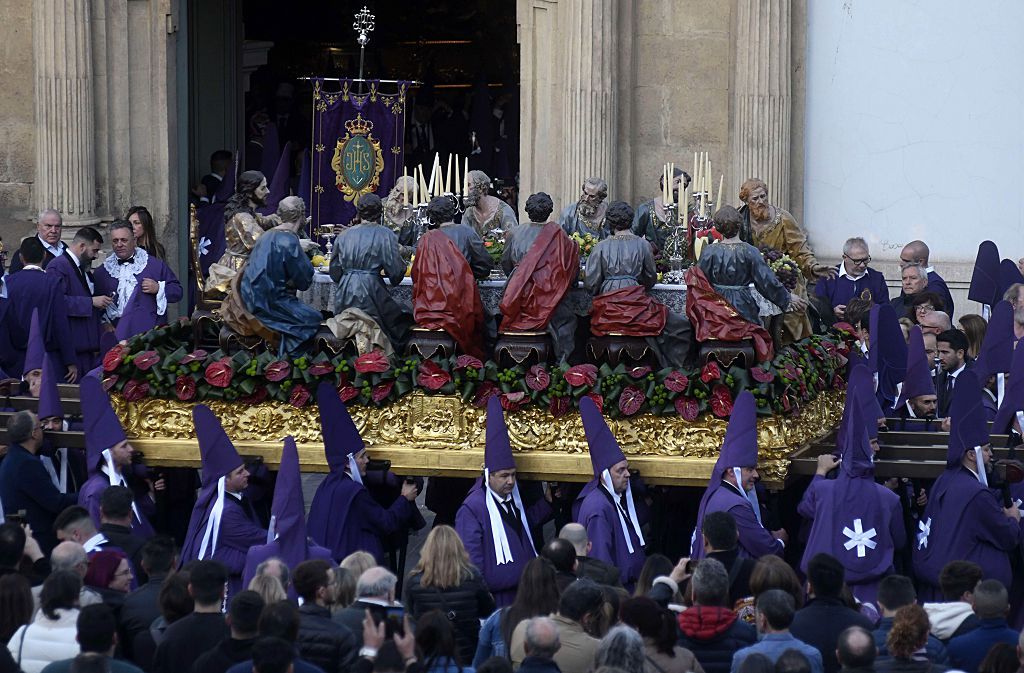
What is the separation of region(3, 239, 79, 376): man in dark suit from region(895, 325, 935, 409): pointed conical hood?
624cm

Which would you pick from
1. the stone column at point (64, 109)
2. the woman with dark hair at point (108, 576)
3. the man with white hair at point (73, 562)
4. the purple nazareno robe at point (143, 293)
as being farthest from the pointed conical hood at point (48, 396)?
the stone column at point (64, 109)

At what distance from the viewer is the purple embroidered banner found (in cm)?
2138

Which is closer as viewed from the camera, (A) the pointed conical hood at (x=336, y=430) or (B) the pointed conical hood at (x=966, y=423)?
(B) the pointed conical hood at (x=966, y=423)

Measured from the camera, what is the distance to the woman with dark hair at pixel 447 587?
10.5m

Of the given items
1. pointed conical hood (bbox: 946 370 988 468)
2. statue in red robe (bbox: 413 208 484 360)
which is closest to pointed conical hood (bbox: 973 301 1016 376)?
pointed conical hood (bbox: 946 370 988 468)

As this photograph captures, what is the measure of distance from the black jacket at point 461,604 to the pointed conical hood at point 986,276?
26.9 feet

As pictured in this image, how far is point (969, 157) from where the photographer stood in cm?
1992

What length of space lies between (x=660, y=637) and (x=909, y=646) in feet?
3.39

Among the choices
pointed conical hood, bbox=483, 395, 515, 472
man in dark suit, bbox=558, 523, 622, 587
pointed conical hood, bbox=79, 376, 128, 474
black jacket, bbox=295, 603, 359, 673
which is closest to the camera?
black jacket, bbox=295, 603, 359, 673

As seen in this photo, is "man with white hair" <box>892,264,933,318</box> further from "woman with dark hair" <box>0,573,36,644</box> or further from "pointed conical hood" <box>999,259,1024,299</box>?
"woman with dark hair" <box>0,573,36,644</box>

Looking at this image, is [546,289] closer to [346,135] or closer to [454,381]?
[454,381]

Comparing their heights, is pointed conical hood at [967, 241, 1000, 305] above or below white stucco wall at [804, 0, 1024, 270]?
below

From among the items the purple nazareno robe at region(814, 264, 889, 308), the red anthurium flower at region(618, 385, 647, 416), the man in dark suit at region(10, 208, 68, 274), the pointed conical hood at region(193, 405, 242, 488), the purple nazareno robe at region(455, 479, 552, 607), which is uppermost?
the man in dark suit at region(10, 208, 68, 274)

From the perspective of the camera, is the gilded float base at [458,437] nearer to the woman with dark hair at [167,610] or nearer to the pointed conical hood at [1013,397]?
the pointed conical hood at [1013,397]
